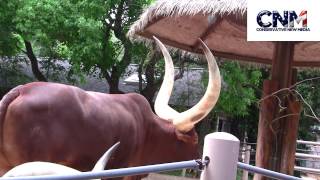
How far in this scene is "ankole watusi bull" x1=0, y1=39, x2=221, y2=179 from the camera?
13.3ft

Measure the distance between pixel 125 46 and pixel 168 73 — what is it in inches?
359

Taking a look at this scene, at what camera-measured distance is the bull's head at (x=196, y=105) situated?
4.81m

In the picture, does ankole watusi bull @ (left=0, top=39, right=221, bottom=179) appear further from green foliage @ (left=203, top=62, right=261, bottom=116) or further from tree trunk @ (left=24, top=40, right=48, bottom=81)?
tree trunk @ (left=24, top=40, right=48, bottom=81)

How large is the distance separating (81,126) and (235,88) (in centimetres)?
966

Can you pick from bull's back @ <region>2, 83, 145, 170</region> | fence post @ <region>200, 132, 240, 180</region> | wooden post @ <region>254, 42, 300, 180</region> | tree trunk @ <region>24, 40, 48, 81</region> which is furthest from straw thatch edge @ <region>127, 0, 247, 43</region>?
tree trunk @ <region>24, 40, 48, 81</region>

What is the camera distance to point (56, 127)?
413 centimetres

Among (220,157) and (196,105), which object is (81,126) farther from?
(220,157)

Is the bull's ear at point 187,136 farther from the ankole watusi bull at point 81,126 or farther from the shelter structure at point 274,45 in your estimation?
the shelter structure at point 274,45

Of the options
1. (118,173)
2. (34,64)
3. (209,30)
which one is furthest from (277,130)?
(34,64)

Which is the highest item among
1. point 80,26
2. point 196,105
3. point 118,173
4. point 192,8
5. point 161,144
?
point 80,26

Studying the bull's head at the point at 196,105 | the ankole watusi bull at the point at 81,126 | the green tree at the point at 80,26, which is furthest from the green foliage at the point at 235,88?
the ankole watusi bull at the point at 81,126

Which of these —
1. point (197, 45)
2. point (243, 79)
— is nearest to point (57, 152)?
point (197, 45)

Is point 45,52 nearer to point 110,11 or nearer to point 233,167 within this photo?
point 110,11

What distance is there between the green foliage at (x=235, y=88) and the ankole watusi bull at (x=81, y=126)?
8.20 metres
